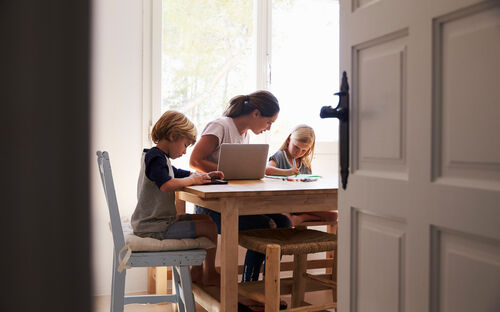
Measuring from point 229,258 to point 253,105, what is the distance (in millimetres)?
1065

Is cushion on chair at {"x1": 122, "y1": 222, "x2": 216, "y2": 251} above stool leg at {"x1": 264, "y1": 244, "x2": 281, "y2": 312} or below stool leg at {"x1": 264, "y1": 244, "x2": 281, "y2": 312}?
above

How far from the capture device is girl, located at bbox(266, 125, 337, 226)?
296 cm

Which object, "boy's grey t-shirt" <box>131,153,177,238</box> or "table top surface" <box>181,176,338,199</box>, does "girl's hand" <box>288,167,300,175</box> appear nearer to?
"table top surface" <box>181,176,338,199</box>

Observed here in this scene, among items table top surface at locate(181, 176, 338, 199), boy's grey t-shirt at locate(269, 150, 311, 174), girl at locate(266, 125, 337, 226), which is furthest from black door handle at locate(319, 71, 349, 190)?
boy's grey t-shirt at locate(269, 150, 311, 174)

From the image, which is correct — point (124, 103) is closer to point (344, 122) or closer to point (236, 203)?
point (236, 203)

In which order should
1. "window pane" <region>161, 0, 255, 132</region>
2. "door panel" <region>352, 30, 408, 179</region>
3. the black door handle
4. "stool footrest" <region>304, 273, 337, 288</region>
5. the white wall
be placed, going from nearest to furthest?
"door panel" <region>352, 30, 408, 179</region>, the black door handle, "stool footrest" <region>304, 273, 337, 288</region>, the white wall, "window pane" <region>161, 0, 255, 132</region>

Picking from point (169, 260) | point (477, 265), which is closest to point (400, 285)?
point (477, 265)

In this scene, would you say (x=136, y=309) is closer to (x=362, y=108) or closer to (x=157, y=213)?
(x=157, y=213)

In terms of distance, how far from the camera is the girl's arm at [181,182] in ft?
6.96

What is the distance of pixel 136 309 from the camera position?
2.86m

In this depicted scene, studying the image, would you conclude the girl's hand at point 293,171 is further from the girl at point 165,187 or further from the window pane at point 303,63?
the window pane at point 303,63

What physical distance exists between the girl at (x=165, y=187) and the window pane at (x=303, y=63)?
4.46 feet

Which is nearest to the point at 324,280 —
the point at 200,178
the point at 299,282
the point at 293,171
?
the point at 299,282

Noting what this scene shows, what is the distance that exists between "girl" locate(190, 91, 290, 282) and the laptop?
0.15 m
